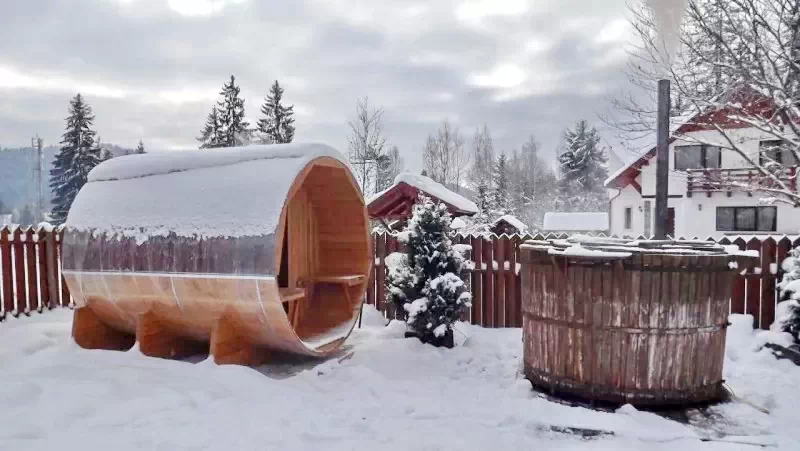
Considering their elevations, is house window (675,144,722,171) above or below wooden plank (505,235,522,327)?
above

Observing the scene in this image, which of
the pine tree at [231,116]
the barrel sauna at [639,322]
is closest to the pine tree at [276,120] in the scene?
the pine tree at [231,116]

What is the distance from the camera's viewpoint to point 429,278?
23.7ft

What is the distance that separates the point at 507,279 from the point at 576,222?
34406 mm

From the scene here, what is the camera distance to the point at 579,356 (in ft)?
16.9

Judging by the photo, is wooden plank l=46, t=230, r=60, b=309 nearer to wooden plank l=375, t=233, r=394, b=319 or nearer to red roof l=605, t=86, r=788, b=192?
wooden plank l=375, t=233, r=394, b=319

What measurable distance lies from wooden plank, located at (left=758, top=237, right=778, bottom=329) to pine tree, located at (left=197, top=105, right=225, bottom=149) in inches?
1271

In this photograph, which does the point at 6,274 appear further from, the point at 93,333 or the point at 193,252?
the point at 193,252

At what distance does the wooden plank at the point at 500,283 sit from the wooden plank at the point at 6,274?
24.5 ft

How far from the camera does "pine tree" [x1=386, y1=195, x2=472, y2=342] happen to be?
7.05m

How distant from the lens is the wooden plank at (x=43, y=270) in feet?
28.3

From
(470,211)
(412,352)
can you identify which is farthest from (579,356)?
(470,211)

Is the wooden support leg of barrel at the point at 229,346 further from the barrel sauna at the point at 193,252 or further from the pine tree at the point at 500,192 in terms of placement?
the pine tree at the point at 500,192

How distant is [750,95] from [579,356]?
5757 mm

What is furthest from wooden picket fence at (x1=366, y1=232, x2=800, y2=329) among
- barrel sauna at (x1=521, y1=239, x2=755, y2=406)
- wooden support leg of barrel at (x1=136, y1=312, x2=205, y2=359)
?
wooden support leg of barrel at (x1=136, y1=312, x2=205, y2=359)
